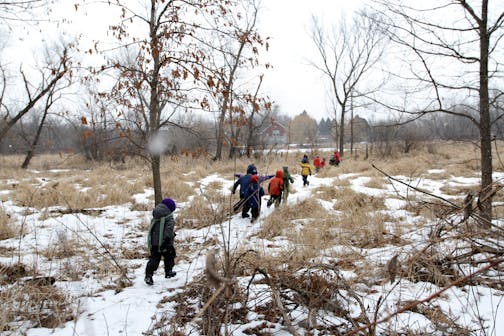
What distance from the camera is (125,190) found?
909cm

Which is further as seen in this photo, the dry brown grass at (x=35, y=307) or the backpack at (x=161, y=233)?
the backpack at (x=161, y=233)

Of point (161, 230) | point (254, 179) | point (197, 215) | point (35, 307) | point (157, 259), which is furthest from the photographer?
point (197, 215)

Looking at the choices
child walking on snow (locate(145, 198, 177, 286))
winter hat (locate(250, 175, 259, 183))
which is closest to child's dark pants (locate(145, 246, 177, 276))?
child walking on snow (locate(145, 198, 177, 286))

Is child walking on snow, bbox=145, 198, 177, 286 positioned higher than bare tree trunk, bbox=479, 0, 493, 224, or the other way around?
bare tree trunk, bbox=479, 0, 493, 224

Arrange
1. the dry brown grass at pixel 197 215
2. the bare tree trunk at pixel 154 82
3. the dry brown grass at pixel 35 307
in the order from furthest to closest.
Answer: the dry brown grass at pixel 197 215 → the bare tree trunk at pixel 154 82 → the dry brown grass at pixel 35 307

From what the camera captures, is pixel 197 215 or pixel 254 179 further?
pixel 197 215

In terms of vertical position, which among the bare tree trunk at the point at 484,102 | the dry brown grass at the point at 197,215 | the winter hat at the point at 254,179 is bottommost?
the dry brown grass at the point at 197,215

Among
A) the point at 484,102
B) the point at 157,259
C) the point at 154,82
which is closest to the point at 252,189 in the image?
the point at 154,82

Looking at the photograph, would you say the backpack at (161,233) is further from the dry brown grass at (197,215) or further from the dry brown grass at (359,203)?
the dry brown grass at (359,203)

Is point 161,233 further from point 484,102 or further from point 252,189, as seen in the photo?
point 484,102

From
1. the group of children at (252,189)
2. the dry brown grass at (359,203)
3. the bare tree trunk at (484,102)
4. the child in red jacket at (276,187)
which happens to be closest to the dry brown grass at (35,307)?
the group of children at (252,189)

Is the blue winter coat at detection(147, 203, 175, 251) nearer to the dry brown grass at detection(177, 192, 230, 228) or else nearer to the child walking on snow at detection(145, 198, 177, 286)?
the child walking on snow at detection(145, 198, 177, 286)

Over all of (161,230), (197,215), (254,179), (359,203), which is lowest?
(197,215)

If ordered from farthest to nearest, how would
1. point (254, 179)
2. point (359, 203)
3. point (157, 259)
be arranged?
point (359, 203) < point (254, 179) < point (157, 259)
